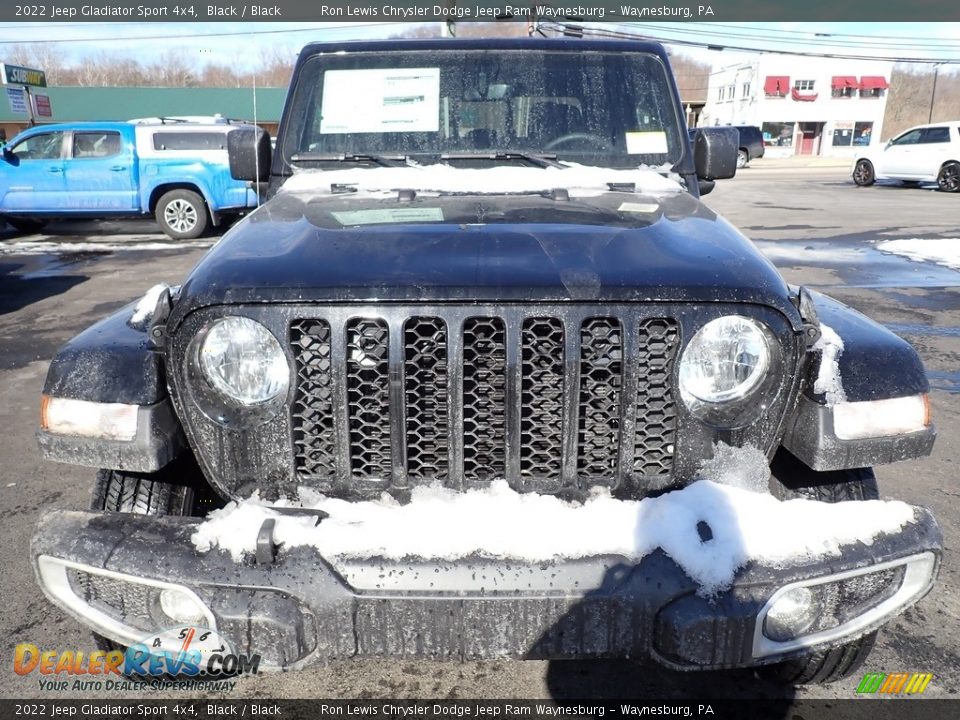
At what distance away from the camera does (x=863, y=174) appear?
23.4 m

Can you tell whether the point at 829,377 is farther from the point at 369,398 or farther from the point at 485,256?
the point at 369,398

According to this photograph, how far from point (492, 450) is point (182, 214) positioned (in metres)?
12.1

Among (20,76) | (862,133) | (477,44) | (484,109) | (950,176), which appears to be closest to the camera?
(484,109)

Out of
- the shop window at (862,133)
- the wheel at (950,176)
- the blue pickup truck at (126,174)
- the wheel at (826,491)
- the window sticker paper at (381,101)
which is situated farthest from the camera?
the shop window at (862,133)

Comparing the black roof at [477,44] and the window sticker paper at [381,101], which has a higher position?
the black roof at [477,44]

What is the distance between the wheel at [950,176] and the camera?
2031 cm

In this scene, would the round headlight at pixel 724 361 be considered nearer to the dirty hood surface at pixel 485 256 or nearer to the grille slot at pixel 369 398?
the dirty hood surface at pixel 485 256

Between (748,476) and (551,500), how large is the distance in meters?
0.53

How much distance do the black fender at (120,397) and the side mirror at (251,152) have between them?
1.58 metres

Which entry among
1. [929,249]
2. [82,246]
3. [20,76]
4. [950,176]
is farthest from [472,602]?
[20,76]

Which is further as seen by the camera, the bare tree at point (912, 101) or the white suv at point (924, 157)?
the bare tree at point (912, 101)

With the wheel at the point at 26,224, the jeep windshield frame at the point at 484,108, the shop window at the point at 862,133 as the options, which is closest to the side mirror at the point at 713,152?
the jeep windshield frame at the point at 484,108

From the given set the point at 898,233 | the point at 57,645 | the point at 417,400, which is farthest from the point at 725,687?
the point at 898,233

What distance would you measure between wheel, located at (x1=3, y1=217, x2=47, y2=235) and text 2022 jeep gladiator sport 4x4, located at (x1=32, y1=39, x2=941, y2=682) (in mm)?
Answer: 13290
